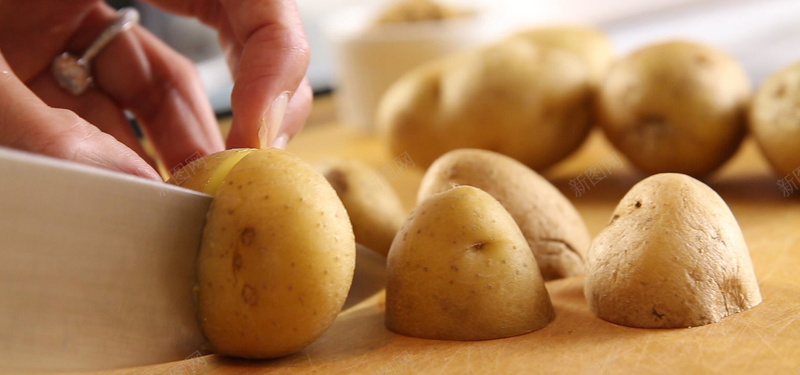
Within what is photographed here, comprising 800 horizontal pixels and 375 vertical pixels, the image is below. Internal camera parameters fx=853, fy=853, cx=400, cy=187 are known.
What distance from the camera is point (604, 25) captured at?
133 inches

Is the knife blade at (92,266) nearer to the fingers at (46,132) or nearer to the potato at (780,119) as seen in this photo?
the fingers at (46,132)

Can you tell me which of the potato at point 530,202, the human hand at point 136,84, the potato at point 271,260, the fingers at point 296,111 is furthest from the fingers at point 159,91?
the potato at point 271,260

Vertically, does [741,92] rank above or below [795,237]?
above

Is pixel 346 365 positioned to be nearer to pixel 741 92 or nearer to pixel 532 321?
pixel 532 321

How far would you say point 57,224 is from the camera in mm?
764

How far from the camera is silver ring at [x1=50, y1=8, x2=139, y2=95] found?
4.56 feet

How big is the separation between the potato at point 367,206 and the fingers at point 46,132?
0.38 meters

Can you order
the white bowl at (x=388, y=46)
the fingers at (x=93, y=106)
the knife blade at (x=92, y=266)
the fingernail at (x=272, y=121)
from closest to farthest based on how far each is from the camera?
the knife blade at (x=92, y=266) < the fingernail at (x=272, y=121) < the fingers at (x=93, y=106) < the white bowl at (x=388, y=46)

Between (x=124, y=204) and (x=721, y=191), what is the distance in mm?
1133

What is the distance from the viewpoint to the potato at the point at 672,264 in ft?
2.93

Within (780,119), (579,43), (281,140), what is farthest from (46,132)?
(579,43)

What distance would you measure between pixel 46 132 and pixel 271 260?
9.6 inches

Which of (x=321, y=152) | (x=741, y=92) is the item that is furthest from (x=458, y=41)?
(x=741, y=92)

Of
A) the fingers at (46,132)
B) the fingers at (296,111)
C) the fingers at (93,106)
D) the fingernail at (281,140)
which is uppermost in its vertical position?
the fingers at (46,132)
